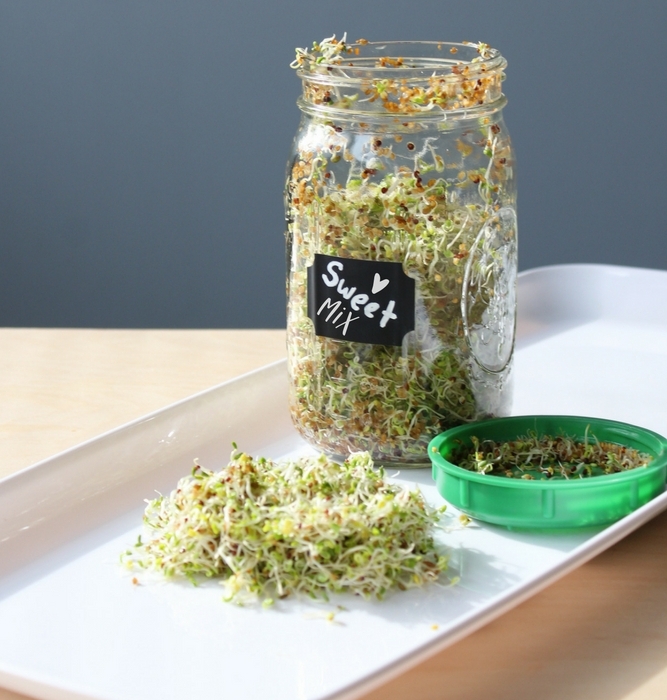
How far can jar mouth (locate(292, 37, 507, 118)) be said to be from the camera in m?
1.02

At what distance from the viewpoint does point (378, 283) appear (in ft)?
3.41

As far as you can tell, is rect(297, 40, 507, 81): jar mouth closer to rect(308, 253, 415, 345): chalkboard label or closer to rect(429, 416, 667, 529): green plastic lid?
rect(308, 253, 415, 345): chalkboard label

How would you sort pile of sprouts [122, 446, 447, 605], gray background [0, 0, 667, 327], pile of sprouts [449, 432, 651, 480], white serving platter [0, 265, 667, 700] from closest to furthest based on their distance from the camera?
white serving platter [0, 265, 667, 700], pile of sprouts [122, 446, 447, 605], pile of sprouts [449, 432, 651, 480], gray background [0, 0, 667, 327]

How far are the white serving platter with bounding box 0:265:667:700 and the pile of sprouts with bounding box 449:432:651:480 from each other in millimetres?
62

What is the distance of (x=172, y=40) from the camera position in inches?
112

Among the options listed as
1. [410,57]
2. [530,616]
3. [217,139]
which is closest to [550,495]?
[530,616]

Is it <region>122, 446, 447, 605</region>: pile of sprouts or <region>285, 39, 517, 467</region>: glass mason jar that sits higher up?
<region>285, 39, 517, 467</region>: glass mason jar

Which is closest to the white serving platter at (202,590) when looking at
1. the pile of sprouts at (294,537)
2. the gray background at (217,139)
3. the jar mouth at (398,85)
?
the pile of sprouts at (294,537)

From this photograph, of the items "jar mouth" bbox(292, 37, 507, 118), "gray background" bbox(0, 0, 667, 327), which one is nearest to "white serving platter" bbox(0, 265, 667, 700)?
"jar mouth" bbox(292, 37, 507, 118)

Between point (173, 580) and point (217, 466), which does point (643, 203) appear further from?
point (173, 580)

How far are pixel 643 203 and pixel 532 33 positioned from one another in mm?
555

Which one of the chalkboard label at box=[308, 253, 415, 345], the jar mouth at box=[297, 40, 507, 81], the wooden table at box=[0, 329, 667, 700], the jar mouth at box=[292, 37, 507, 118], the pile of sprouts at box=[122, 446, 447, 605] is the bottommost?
the wooden table at box=[0, 329, 667, 700]

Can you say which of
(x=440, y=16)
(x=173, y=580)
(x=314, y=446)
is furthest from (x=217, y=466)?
(x=440, y=16)

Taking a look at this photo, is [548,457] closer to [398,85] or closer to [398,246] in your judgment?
[398,246]
